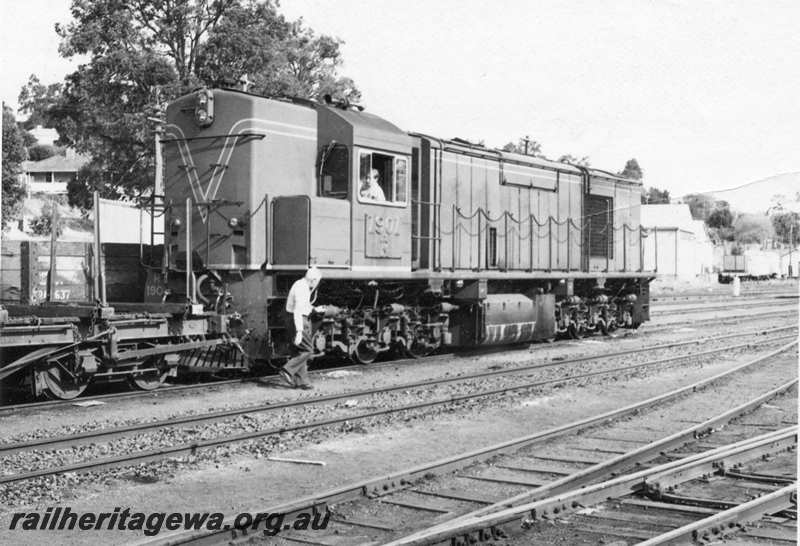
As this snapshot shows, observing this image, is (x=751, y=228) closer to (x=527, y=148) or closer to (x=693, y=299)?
(x=693, y=299)

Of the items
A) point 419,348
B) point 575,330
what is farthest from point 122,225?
point 575,330

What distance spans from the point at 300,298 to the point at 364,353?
322 cm

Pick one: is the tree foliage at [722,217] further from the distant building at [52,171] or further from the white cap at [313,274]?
the white cap at [313,274]

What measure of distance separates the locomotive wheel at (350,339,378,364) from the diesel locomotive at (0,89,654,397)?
34 mm

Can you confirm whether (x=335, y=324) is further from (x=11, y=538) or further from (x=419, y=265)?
(x=11, y=538)

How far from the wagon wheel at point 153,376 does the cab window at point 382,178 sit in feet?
12.3

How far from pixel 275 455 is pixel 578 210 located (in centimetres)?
1306

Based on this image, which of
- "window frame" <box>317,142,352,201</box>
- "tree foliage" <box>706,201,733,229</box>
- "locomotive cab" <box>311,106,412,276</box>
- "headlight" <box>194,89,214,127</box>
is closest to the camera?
"headlight" <box>194,89,214,127</box>

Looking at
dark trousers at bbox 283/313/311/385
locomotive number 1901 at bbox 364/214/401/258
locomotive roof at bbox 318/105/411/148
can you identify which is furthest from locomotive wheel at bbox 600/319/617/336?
dark trousers at bbox 283/313/311/385

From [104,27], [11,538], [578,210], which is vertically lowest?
[11,538]

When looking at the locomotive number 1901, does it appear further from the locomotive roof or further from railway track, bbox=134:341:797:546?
railway track, bbox=134:341:797:546

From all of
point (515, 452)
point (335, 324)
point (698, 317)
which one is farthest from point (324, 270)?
point (698, 317)

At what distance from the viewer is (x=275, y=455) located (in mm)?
7723

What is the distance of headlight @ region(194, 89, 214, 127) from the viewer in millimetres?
12320
